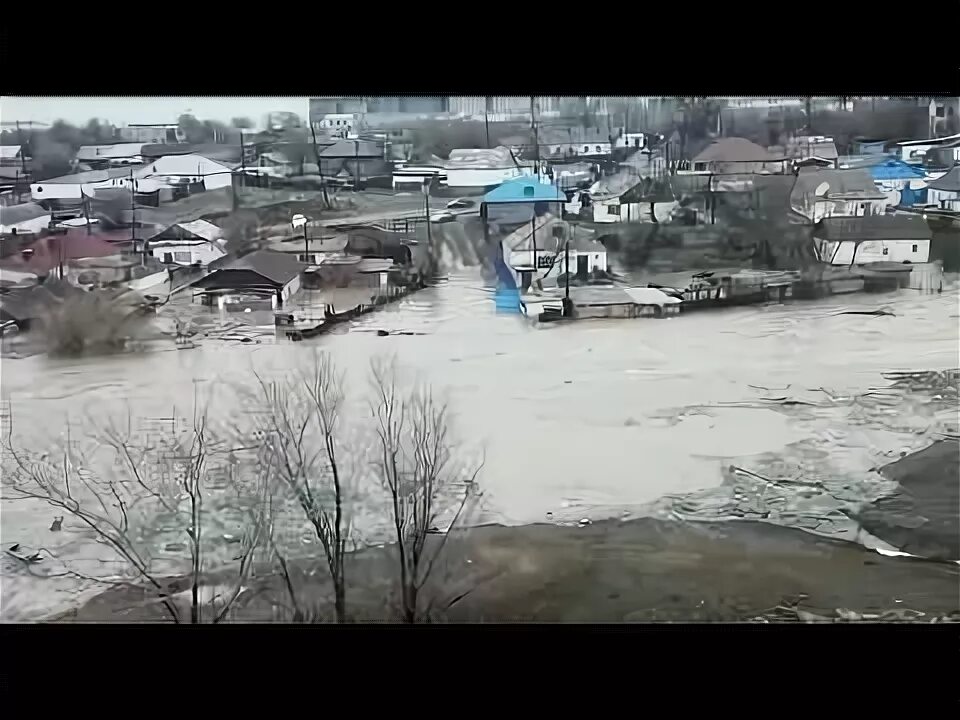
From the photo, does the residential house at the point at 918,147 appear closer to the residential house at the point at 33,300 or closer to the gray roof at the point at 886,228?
the gray roof at the point at 886,228

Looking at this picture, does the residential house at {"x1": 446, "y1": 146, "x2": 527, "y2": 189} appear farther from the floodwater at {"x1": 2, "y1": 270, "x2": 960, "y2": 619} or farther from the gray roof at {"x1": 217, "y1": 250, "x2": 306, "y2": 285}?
the gray roof at {"x1": 217, "y1": 250, "x2": 306, "y2": 285}

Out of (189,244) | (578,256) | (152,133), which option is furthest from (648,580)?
(152,133)

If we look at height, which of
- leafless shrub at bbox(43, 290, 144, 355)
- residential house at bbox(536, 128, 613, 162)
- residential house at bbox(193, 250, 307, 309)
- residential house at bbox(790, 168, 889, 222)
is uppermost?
residential house at bbox(536, 128, 613, 162)

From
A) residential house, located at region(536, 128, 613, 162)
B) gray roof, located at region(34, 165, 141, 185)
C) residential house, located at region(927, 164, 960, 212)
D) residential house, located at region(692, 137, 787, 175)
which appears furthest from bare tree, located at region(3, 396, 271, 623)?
residential house, located at region(927, 164, 960, 212)

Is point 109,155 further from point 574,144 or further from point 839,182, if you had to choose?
point 839,182

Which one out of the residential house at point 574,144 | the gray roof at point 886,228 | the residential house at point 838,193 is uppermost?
the residential house at point 574,144

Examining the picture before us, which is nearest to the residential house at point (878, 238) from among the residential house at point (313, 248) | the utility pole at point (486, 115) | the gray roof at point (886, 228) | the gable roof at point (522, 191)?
the gray roof at point (886, 228)
